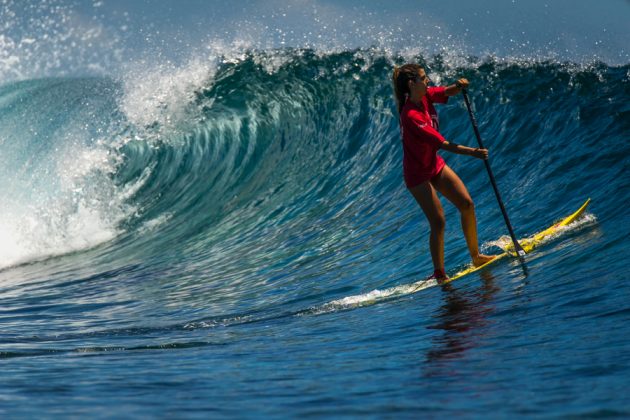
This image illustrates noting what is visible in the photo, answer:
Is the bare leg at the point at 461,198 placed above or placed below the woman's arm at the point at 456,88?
below

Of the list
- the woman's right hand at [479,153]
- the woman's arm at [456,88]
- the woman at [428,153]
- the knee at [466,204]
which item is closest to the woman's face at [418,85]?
the woman at [428,153]

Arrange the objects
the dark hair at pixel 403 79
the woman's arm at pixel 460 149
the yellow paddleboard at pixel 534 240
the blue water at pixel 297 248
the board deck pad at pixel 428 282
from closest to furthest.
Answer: the blue water at pixel 297 248 → the woman's arm at pixel 460 149 → the dark hair at pixel 403 79 → the board deck pad at pixel 428 282 → the yellow paddleboard at pixel 534 240

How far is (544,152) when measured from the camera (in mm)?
10508

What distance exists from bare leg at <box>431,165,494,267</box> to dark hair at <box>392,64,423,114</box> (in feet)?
1.97

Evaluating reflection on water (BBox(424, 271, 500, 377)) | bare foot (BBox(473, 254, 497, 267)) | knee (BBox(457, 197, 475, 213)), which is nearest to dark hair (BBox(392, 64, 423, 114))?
knee (BBox(457, 197, 475, 213))

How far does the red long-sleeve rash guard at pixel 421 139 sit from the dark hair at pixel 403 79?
65mm

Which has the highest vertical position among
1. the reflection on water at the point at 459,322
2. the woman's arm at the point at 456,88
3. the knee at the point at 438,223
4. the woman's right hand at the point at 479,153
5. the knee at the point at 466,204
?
the woman's arm at the point at 456,88

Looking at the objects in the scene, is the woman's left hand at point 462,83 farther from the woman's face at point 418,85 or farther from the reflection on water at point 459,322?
the reflection on water at point 459,322

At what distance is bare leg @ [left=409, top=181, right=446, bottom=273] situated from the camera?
265 inches

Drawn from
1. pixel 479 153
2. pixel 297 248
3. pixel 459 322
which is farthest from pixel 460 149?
pixel 297 248

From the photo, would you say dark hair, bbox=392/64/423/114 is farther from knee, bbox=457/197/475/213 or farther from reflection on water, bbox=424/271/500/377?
reflection on water, bbox=424/271/500/377

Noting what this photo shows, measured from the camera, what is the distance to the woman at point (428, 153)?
646 centimetres

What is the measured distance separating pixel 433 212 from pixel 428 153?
469 millimetres

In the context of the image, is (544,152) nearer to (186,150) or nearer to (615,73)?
(615,73)
